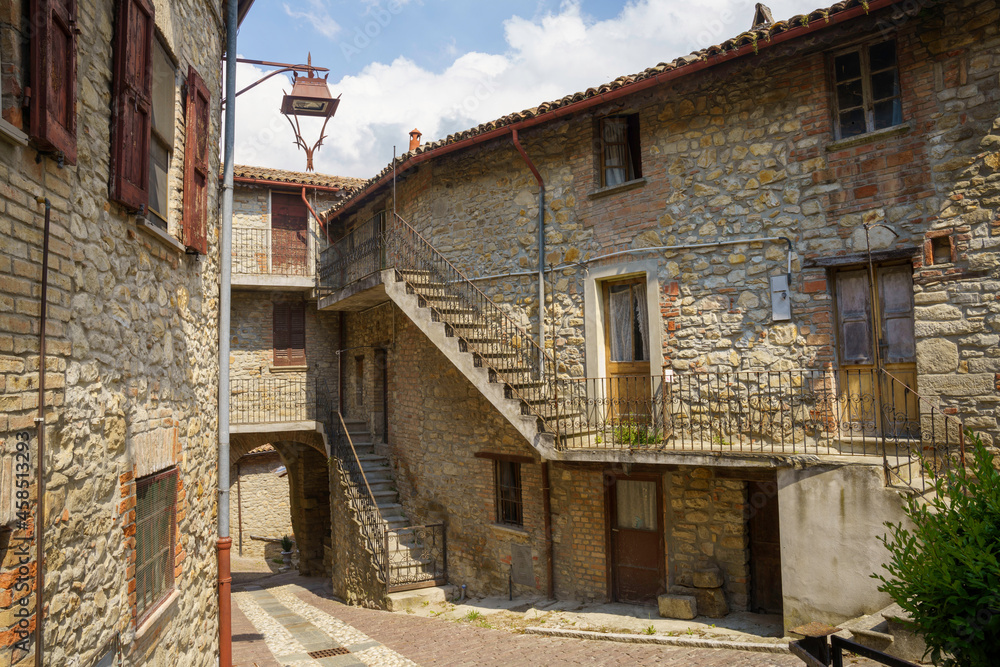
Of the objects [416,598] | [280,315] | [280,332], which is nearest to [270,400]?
[280,332]

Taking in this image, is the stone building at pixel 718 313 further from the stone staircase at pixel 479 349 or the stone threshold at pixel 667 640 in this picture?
the stone threshold at pixel 667 640

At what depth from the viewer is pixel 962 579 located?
11.4 feet

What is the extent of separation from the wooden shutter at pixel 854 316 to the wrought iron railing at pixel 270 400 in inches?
501

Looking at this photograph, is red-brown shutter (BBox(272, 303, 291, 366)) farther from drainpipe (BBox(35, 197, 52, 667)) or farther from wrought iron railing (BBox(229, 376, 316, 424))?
drainpipe (BBox(35, 197, 52, 667))

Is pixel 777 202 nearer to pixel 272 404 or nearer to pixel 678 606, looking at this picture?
pixel 678 606

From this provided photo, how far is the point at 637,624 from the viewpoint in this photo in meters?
8.32

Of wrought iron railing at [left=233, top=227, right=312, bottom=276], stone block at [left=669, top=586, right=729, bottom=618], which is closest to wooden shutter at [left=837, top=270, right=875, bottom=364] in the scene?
stone block at [left=669, top=586, right=729, bottom=618]

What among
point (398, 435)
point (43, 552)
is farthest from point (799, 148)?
point (398, 435)

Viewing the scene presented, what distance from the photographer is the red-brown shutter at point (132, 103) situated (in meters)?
4.09

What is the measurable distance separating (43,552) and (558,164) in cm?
870

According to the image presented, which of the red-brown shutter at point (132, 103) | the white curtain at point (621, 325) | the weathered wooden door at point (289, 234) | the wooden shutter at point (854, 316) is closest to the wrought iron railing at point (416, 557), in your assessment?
the white curtain at point (621, 325)

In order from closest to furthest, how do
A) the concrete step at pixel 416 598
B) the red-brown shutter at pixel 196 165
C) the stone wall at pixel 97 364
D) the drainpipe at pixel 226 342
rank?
1. the stone wall at pixel 97 364
2. the red-brown shutter at pixel 196 165
3. the drainpipe at pixel 226 342
4. the concrete step at pixel 416 598

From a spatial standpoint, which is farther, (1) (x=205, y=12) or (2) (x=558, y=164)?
(2) (x=558, y=164)

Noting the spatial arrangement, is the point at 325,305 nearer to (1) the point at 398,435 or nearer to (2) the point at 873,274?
(1) the point at 398,435
